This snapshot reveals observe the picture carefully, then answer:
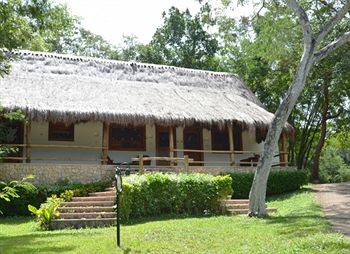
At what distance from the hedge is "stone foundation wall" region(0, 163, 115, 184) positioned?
0.51 m

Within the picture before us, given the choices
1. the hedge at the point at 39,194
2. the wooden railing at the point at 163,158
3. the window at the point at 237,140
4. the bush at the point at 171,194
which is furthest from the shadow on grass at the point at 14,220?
the window at the point at 237,140

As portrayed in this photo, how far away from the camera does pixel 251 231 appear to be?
1064cm

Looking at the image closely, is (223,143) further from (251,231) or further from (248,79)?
(251,231)

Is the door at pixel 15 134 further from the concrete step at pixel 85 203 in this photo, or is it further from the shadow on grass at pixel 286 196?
the shadow on grass at pixel 286 196

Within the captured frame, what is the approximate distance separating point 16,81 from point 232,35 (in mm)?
9132

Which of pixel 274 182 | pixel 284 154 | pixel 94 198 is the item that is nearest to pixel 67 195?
pixel 94 198

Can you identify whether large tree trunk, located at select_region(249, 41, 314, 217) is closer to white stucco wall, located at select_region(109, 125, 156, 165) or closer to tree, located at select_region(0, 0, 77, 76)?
tree, located at select_region(0, 0, 77, 76)

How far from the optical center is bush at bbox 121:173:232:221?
13.7m

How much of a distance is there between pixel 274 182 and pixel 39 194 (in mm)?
9773

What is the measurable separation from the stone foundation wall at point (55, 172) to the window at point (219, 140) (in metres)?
6.79

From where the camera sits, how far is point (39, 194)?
15.9 metres

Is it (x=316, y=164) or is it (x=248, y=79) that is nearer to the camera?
(x=316, y=164)

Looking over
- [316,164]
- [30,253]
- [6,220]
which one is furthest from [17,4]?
[316,164]

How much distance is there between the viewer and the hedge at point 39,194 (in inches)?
607
